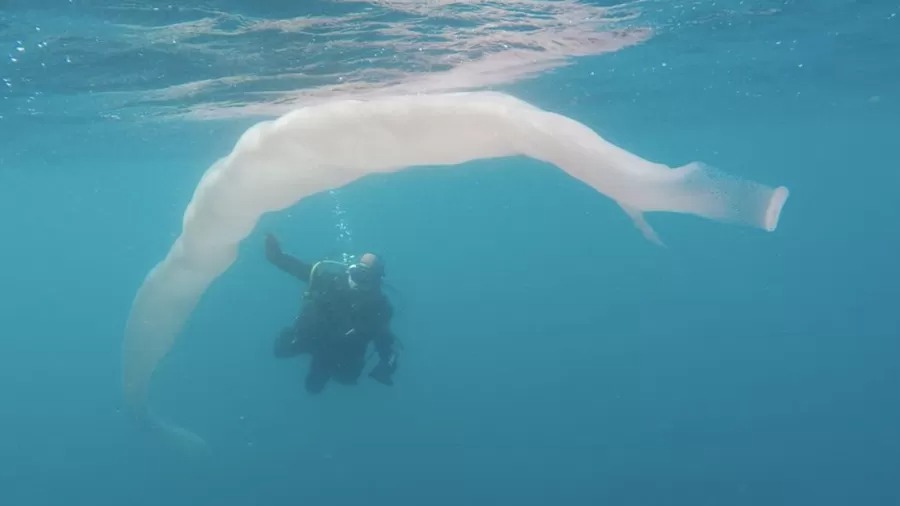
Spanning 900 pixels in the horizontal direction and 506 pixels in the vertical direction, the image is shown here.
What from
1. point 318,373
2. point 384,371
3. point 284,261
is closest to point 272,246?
point 284,261

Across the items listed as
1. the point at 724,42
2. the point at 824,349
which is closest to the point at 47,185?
the point at 724,42

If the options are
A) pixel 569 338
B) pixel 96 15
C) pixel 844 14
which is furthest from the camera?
pixel 569 338

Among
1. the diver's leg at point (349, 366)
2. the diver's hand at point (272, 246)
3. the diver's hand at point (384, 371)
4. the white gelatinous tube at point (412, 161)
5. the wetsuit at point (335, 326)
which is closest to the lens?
the white gelatinous tube at point (412, 161)

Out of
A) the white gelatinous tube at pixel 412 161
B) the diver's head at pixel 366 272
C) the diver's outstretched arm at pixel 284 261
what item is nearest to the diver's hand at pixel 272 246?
the diver's outstretched arm at pixel 284 261

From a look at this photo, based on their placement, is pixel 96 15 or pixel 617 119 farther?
pixel 617 119

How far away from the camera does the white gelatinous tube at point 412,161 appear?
413 cm

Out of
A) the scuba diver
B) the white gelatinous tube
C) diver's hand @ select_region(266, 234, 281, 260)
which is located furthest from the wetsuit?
the white gelatinous tube

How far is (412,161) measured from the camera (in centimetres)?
545

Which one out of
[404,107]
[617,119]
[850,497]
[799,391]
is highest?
[404,107]

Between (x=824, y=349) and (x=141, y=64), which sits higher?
(x=141, y=64)

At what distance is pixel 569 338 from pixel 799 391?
1405 centimetres

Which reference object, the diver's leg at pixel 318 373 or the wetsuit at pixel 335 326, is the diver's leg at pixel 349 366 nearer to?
the wetsuit at pixel 335 326

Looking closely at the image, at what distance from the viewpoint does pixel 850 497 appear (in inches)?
936

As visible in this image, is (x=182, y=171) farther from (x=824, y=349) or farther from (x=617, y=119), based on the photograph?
(x=824, y=349)
